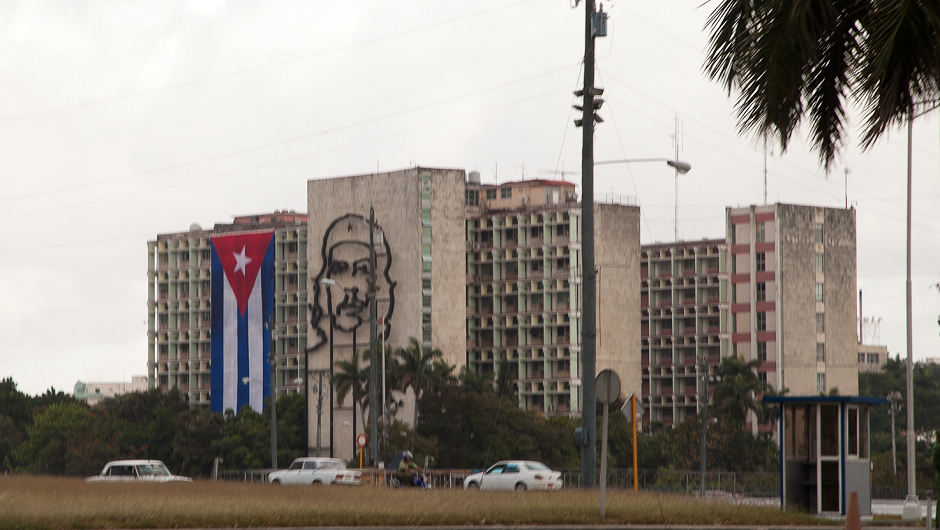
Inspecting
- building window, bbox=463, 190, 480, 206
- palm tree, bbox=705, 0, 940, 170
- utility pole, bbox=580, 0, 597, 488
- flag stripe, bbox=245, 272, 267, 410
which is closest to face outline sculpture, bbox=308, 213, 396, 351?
flag stripe, bbox=245, 272, 267, 410

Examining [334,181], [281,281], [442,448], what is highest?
[334,181]

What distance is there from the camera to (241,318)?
131 meters

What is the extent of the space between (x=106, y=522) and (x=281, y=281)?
121 m

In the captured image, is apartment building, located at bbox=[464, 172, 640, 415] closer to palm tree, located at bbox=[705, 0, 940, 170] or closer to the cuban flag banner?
the cuban flag banner

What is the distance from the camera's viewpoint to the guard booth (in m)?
22.2

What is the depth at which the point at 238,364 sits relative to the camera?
5064 inches

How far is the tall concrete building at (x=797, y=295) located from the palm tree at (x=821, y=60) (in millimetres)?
122277

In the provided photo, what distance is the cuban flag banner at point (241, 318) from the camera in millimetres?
127500

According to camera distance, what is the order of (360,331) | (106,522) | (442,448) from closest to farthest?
1. (106,522)
2. (442,448)
3. (360,331)

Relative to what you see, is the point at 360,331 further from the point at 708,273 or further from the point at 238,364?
the point at 708,273

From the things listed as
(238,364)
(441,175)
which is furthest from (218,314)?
(441,175)

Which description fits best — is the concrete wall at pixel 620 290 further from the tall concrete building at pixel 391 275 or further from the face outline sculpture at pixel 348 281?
the face outline sculpture at pixel 348 281

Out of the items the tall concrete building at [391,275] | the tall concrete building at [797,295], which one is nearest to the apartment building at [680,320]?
the tall concrete building at [797,295]

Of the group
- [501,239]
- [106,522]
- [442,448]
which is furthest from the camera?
[501,239]
